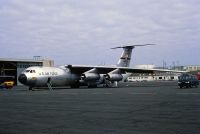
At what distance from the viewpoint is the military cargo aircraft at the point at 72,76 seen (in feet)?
143

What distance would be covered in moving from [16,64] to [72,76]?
36686 millimetres

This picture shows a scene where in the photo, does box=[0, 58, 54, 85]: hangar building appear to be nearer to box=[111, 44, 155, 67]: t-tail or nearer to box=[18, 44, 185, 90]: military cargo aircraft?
box=[111, 44, 155, 67]: t-tail

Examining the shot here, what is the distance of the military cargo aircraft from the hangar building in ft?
107

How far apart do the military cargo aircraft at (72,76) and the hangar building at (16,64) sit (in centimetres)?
3269

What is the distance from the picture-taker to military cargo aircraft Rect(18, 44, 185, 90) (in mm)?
43594

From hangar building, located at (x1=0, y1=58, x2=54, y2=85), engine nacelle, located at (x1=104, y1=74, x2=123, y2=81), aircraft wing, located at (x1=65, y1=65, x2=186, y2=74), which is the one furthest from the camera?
hangar building, located at (x1=0, y1=58, x2=54, y2=85)


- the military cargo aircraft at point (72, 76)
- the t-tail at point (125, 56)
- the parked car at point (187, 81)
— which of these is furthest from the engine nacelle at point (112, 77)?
the parked car at point (187, 81)

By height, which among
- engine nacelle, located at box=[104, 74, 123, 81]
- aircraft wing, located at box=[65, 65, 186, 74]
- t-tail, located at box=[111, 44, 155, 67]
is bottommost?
engine nacelle, located at box=[104, 74, 123, 81]

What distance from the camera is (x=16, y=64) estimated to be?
267ft

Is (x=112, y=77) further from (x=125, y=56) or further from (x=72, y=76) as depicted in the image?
(x=125, y=56)

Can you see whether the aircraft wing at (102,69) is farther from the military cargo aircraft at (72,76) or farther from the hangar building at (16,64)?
the hangar building at (16,64)

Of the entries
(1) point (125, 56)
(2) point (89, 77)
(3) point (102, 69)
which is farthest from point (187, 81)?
(1) point (125, 56)

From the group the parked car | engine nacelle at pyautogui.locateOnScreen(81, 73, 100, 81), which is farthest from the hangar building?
the parked car

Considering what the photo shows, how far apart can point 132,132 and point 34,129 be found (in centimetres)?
297
